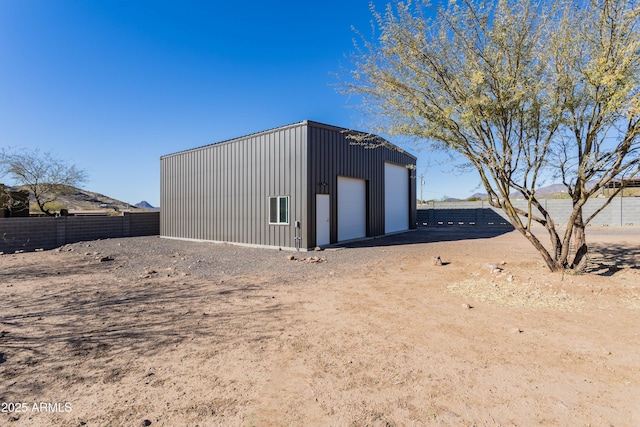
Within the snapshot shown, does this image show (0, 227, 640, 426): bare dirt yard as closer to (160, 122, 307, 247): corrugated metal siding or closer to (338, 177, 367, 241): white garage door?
(160, 122, 307, 247): corrugated metal siding

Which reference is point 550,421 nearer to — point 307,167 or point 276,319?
point 276,319

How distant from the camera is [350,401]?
2.58 metres

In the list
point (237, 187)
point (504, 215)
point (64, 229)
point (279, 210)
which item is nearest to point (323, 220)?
point (279, 210)

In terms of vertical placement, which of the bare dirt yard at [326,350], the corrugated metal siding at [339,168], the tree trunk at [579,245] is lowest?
the bare dirt yard at [326,350]

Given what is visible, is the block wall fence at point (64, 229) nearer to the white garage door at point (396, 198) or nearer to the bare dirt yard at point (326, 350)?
the bare dirt yard at point (326, 350)

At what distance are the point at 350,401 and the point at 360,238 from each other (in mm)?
12044

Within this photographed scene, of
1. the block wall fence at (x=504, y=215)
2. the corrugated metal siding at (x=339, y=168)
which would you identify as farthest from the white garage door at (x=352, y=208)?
the block wall fence at (x=504, y=215)

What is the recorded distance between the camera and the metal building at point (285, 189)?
38.8 ft

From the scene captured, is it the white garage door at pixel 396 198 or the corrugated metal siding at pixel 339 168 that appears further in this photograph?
the white garage door at pixel 396 198

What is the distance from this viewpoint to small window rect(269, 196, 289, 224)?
1216 cm

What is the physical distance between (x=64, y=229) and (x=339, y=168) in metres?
13.1

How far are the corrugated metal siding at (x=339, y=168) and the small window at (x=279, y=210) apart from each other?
1042 millimetres

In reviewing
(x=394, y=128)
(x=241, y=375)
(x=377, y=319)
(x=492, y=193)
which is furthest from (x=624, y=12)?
(x=241, y=375)

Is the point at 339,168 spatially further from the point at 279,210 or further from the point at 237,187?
the point at 237,187
